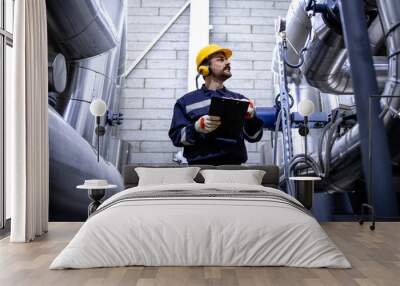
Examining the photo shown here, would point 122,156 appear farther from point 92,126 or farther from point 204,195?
point 204,195

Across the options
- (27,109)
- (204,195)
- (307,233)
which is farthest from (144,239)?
(27,109)

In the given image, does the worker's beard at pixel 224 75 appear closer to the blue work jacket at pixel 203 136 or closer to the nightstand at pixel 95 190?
the blue work jacket at pixel 203 136

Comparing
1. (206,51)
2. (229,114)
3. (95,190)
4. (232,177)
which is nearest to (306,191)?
(232,177)

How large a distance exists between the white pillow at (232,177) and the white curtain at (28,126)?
1.39 meters

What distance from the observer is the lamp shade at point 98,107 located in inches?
187

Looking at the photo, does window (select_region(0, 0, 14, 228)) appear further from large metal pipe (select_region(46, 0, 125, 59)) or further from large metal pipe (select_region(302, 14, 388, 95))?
large metal pipe (select_region(302, 14, 388, 95))

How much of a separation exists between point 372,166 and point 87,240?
111 inches

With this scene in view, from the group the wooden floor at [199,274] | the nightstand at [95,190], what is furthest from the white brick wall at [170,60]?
the wooden floor at [199,274]

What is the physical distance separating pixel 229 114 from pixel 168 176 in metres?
0.76

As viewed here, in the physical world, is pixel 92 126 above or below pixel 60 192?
above

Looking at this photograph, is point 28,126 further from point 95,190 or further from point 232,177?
point 232,177

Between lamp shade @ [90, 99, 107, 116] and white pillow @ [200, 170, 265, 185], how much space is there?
1.21 metres

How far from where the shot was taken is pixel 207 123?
4293 mm

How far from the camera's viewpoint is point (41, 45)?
4.10 metres
